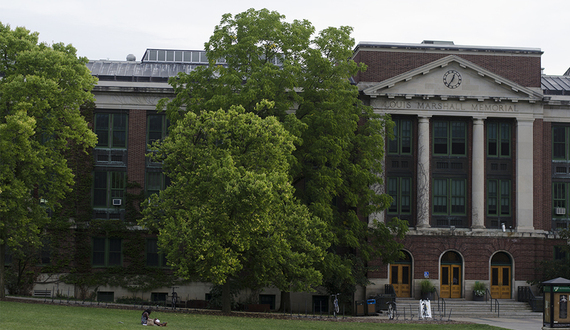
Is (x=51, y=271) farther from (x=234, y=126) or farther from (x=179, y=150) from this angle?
(x=234, y=126)

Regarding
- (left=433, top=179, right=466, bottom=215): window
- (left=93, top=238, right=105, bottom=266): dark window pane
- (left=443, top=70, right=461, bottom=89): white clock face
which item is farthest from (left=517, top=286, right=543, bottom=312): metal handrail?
(left=93, top=238, right=105, bottom=266): dark window pane

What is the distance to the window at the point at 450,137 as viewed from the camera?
149ft

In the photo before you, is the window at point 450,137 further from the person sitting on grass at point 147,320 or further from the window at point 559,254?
the person sitting on grass at point 147,320

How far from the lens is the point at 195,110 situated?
121 feet

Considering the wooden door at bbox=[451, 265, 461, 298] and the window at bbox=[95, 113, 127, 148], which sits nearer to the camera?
the wooden door at bbox=[451, 265, 461, 298]

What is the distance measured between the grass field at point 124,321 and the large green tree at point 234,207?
1.97 metres

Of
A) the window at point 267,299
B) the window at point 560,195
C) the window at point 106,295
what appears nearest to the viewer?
the window at point 106,295

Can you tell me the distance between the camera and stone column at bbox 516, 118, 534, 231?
44.6 meters

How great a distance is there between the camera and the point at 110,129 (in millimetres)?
44500

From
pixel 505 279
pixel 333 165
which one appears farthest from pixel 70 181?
pixel 505 279

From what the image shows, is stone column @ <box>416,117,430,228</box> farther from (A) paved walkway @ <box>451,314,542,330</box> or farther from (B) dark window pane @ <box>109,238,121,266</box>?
(B) dark window pane @ <box>109,238,121,266</box>

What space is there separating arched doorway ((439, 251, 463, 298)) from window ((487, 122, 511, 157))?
7.39m

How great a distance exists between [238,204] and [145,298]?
56.3ft

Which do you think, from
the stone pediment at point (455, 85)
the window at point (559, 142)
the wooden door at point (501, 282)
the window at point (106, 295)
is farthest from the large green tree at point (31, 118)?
the window at point (559, 142)
